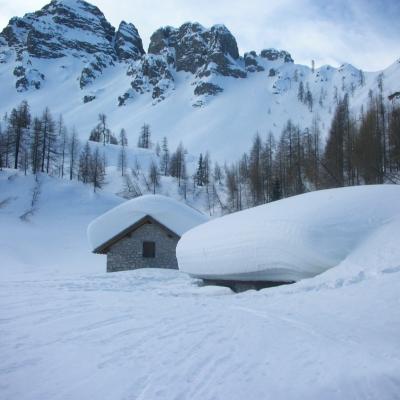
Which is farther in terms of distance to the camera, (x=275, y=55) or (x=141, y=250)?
(x=275, y=55)

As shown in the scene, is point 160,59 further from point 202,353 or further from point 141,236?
point 202,353

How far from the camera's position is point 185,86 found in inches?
6097

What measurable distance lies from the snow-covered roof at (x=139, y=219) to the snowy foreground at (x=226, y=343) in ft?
54.4

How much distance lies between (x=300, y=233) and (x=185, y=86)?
500 feet

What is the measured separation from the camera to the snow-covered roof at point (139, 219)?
25.3m

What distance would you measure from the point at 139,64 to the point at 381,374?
182 m

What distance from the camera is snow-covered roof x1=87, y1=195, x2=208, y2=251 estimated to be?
25312 millimetres

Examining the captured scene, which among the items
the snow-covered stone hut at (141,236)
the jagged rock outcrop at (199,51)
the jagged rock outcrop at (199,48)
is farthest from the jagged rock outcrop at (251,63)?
the snow-covered stone hut at (141,236)

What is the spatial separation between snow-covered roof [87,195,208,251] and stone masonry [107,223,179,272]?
0.64 metres

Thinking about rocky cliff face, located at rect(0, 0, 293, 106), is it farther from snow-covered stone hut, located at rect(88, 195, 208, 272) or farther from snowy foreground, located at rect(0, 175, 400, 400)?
snowy foreground, located at rect(0, 175, 400, 400)

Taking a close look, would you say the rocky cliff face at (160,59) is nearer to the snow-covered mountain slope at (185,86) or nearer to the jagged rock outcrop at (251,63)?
the jagged rock outcrop at (251,63)

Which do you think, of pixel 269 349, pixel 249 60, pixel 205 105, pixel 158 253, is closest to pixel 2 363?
pixel 269 349

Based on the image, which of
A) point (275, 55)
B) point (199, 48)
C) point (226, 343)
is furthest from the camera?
point (275, 55)

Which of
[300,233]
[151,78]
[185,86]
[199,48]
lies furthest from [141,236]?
[199,48]
